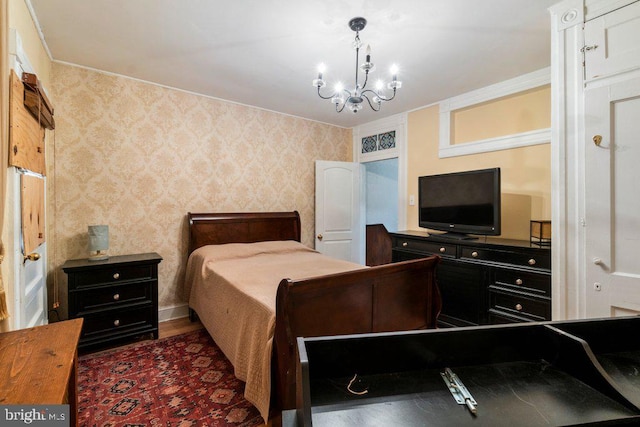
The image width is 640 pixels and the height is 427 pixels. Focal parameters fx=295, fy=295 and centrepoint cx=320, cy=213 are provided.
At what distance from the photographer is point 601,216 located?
1.80 metres

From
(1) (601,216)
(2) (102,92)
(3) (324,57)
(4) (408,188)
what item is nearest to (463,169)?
(4) (408,188)

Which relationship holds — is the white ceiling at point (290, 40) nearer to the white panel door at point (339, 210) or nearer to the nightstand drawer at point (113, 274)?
the white panel door at point (339, 210)

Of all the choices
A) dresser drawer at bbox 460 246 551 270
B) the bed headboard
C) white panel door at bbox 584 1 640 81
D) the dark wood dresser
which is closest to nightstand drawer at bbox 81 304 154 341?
the bed headboard

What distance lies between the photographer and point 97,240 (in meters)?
2.69

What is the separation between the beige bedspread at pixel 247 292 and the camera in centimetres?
172

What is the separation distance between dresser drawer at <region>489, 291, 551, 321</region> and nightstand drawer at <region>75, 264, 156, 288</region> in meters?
3.17

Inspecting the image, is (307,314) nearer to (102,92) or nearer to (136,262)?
(136,262)

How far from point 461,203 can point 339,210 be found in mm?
1831

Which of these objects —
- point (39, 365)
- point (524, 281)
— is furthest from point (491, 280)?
point (39, 365)

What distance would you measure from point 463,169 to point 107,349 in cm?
403

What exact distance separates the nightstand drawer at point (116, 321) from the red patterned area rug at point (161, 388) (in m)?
0.17

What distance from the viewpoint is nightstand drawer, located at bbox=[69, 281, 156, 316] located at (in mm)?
2502

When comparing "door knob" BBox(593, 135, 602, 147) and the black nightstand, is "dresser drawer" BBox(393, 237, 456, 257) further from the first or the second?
the black nightstand

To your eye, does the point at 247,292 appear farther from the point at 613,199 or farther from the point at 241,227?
the point at 613,199
